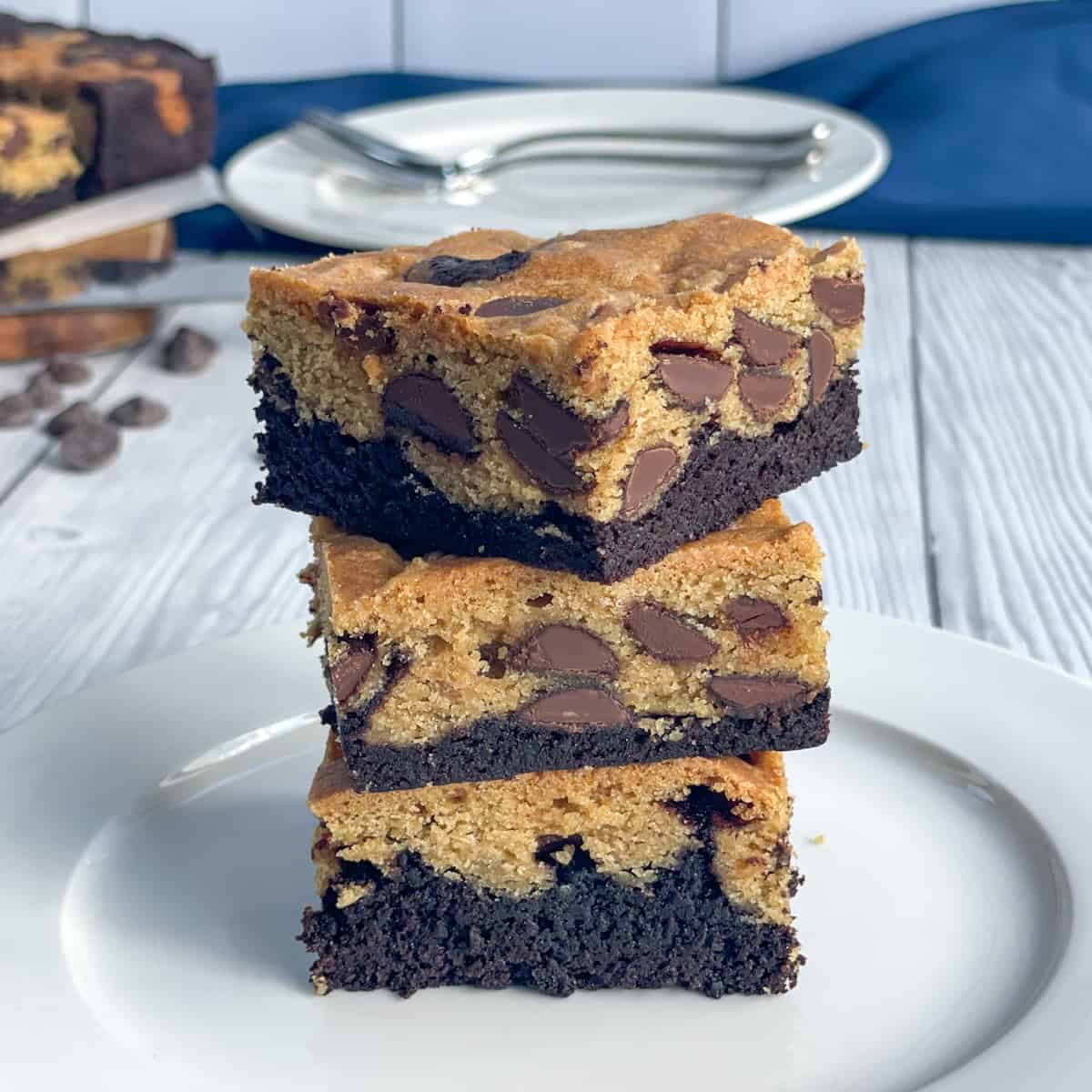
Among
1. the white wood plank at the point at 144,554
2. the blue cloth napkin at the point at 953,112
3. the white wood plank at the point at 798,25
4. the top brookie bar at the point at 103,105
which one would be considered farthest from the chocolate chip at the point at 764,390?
the white wood plank at the point at 798,25

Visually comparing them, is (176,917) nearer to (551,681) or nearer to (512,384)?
(551,681)

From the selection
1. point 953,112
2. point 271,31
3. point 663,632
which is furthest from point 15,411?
point 953,112

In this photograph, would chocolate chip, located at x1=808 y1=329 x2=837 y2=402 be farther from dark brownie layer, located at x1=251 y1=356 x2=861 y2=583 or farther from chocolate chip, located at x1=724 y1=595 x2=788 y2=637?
chocolate chip, located at x1=724 y1=595 x2=788 y2=637

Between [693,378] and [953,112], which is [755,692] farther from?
[953,112]

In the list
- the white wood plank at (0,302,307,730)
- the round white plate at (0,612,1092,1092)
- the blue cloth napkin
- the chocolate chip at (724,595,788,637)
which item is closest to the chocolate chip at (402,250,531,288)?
the chocolate chip at (724,595,788,637)

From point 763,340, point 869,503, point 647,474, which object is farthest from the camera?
point 869,503

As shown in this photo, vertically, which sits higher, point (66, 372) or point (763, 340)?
point (763, 340)
